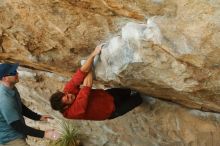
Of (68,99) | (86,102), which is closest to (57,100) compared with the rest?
(68,99)

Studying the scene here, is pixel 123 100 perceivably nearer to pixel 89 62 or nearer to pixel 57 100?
pixel 89 62

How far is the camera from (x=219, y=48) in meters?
5.32

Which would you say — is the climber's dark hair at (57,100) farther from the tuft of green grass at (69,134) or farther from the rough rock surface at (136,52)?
the tuft of green grass at (69,134)

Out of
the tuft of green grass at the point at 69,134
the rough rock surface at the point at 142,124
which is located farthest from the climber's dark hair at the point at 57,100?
the tuft of green grass at the point at 69,134

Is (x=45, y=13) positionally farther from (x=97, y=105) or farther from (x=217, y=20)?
(x=217, y=20)

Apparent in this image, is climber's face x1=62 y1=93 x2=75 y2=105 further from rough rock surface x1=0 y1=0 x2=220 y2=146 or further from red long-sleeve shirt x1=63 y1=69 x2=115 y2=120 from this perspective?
rough rock surface x1=0 y1=0 x2=220 y2=146

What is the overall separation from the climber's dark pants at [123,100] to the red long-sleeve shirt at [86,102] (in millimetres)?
162

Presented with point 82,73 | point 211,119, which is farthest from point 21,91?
point 211,119

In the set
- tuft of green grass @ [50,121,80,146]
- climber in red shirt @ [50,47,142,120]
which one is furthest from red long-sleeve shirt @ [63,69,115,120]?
tuft of green grass @ [50,121,80,146]

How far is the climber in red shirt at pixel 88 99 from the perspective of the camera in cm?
627

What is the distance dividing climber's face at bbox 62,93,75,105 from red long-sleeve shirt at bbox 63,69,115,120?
0.15 feet

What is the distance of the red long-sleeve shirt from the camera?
629 cm

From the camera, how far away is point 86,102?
634 cm

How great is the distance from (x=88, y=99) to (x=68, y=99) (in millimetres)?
313
